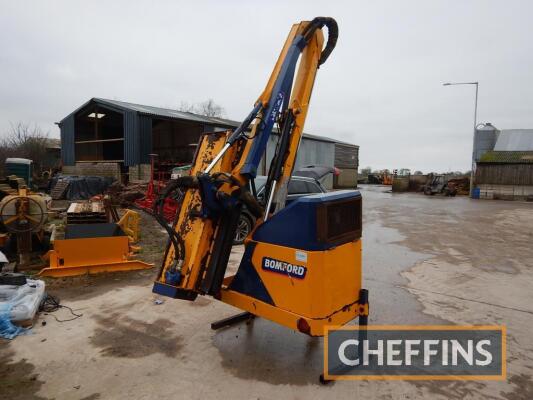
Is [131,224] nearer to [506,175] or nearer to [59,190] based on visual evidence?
[59,190]

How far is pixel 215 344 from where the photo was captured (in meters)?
3.87

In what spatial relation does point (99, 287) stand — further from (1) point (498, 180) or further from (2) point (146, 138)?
(1) point (498, 180)

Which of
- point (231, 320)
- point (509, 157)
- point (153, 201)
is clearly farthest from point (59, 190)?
point (509, 157)

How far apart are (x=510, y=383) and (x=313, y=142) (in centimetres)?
2726

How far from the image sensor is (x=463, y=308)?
16.4 feet

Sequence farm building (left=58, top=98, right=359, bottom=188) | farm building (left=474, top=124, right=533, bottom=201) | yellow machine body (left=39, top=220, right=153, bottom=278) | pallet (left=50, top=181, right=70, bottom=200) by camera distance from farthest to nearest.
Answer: farm building (left=474, top=124, right=533, bottom=201) → farm building (left=58, top=98, right=359, bottom=188) → pallet (left=50, top=181, right=70, bottom=200) → yellow machine body (left=39, top=220, right=153, bottom=278)

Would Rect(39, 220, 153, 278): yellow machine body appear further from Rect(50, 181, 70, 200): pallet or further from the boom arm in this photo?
Rect(50, 181, 70, 200): pallet

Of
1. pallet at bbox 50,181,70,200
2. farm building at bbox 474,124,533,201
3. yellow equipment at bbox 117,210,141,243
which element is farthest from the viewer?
farm building at bbox 474,124,533,201

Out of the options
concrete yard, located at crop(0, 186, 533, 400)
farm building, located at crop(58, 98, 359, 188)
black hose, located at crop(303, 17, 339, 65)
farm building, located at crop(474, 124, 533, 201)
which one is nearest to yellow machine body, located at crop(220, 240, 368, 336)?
concrete yard, located at crop(0, 186, 533, 400)

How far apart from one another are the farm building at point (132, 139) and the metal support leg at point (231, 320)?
1216 cm

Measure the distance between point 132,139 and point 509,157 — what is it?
29.0 meters

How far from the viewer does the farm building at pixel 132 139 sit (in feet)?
62.6

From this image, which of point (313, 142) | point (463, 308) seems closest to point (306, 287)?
point (463, 308)

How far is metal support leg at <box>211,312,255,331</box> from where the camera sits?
4.13 meters
